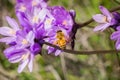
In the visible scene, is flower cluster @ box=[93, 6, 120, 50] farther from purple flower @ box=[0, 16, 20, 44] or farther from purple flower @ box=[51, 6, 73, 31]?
purple flower @ box=[0, 16, 20, 44]

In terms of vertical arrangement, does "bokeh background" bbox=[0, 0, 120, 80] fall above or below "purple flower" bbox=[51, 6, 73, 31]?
below

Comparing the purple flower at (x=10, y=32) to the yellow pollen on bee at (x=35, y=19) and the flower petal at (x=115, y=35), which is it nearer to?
the yellow pollen on bee at (x=35, y=19)

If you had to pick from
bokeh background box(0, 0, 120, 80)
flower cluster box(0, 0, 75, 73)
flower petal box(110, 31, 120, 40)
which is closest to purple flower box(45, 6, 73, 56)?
flower cluster box(0, 0, 75, 73)

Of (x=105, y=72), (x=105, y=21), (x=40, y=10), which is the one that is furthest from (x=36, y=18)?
(x=105, y=72)

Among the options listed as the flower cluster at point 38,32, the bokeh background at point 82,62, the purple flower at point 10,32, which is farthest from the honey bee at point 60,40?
the bokeh background at point 82,62

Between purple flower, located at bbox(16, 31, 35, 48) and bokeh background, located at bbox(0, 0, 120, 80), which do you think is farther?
bokeh background, located at bbox(0, 0, 120, 80)

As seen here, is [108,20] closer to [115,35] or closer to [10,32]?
[115,35]
